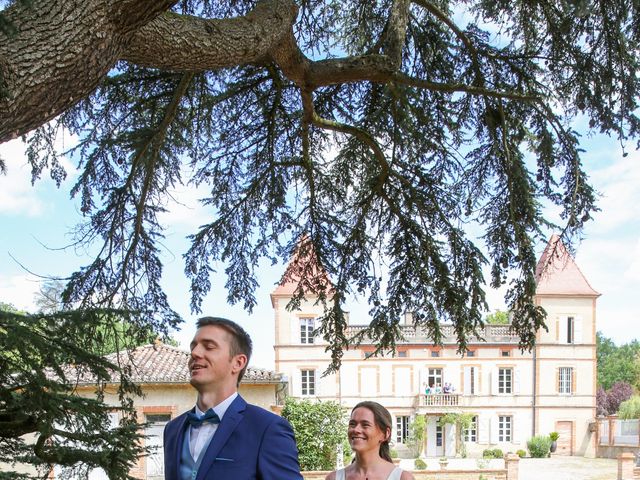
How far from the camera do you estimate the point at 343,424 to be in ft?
90.8

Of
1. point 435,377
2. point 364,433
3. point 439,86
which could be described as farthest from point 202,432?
point 435,377

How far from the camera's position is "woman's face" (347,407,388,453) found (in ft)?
12.6

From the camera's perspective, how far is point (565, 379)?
45938 mm

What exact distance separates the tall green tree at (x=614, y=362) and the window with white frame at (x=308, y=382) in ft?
117

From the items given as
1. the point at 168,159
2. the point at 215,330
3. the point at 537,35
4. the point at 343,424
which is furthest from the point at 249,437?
the point at 343,424

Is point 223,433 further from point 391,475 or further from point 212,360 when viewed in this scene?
point 391,475

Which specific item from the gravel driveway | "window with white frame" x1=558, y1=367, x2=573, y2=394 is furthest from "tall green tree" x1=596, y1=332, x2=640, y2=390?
the gravel driveway

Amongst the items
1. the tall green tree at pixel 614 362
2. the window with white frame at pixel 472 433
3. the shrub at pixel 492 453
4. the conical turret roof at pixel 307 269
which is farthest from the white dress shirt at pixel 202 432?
the tall green tree at pixel 614 362

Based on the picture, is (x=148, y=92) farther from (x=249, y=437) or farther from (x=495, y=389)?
(x=495, y=389)

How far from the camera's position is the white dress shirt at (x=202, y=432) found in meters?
2.46

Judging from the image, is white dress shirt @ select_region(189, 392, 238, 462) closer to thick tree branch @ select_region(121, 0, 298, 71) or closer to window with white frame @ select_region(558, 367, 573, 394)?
thick tree branch @ select_region(121, 0, 298, 71)

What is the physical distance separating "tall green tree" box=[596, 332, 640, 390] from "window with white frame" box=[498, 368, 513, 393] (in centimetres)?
2771

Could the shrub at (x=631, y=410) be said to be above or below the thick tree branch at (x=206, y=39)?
below

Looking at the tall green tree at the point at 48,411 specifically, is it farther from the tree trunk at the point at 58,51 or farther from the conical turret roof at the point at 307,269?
the conical turret roof at the point at 307,269
